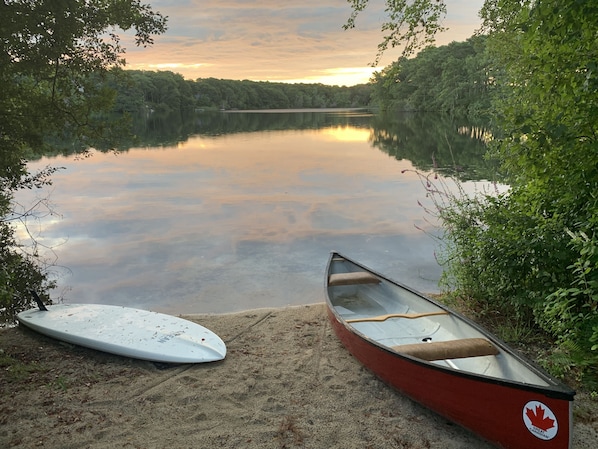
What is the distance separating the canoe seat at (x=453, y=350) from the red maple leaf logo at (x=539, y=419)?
2.70 ft

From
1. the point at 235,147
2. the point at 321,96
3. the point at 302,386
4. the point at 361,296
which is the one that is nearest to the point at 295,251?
the point at 361,296

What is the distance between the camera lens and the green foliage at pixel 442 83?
49750 mm

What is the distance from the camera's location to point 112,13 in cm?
489

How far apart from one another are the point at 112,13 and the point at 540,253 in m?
5.06

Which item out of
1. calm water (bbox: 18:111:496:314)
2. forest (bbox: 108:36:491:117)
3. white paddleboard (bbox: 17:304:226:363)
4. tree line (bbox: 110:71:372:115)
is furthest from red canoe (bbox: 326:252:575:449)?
tree line (bbox: 110:71:372:115)

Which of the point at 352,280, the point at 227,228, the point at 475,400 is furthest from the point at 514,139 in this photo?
the point at 227,228

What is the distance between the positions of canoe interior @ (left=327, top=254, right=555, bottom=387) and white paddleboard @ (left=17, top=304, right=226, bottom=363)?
156 centimetres

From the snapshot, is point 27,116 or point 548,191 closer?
point 548,191

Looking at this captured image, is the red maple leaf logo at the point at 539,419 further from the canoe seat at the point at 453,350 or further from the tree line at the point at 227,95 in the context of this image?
the tree line at the point at 227,95

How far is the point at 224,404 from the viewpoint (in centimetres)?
398

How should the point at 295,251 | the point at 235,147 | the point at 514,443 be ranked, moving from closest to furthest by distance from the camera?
the point at 514,443, the point at 295,251, the point at 235,147

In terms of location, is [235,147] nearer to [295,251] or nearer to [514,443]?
[295,251]

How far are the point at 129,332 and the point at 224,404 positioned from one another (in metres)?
1.82

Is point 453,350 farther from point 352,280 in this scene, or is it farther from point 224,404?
point 352,280
